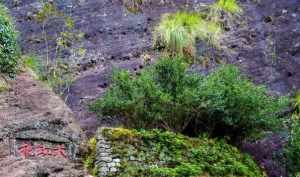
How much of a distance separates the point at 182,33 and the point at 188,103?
3.58 m

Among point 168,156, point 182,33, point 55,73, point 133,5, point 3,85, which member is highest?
point 133,5

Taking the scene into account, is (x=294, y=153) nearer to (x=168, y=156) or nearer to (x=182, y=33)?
(x=168, y=156)

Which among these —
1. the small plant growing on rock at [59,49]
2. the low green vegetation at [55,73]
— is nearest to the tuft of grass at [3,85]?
the low green vegetation at [55,73]

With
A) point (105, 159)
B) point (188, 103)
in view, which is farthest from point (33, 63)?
point (105, 159)

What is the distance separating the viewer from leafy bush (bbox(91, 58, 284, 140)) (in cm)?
1148

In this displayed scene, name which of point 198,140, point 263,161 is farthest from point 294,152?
point 198,140

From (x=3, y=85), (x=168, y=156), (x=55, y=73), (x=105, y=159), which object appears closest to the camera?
(x=105, y=159)

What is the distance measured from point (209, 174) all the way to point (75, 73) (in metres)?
5.49

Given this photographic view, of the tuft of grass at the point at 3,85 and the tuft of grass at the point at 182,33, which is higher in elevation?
the tuft of grass at the point at 182,33

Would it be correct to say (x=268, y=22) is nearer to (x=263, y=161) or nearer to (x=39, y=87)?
(x=263, y=161)

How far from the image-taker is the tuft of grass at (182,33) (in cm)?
1471

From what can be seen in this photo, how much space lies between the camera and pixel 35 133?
10.0m

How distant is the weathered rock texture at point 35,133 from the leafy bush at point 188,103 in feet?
4.12

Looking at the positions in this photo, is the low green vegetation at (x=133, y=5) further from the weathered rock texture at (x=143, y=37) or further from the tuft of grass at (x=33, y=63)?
the tuft of grass at (x=33, y=63)
